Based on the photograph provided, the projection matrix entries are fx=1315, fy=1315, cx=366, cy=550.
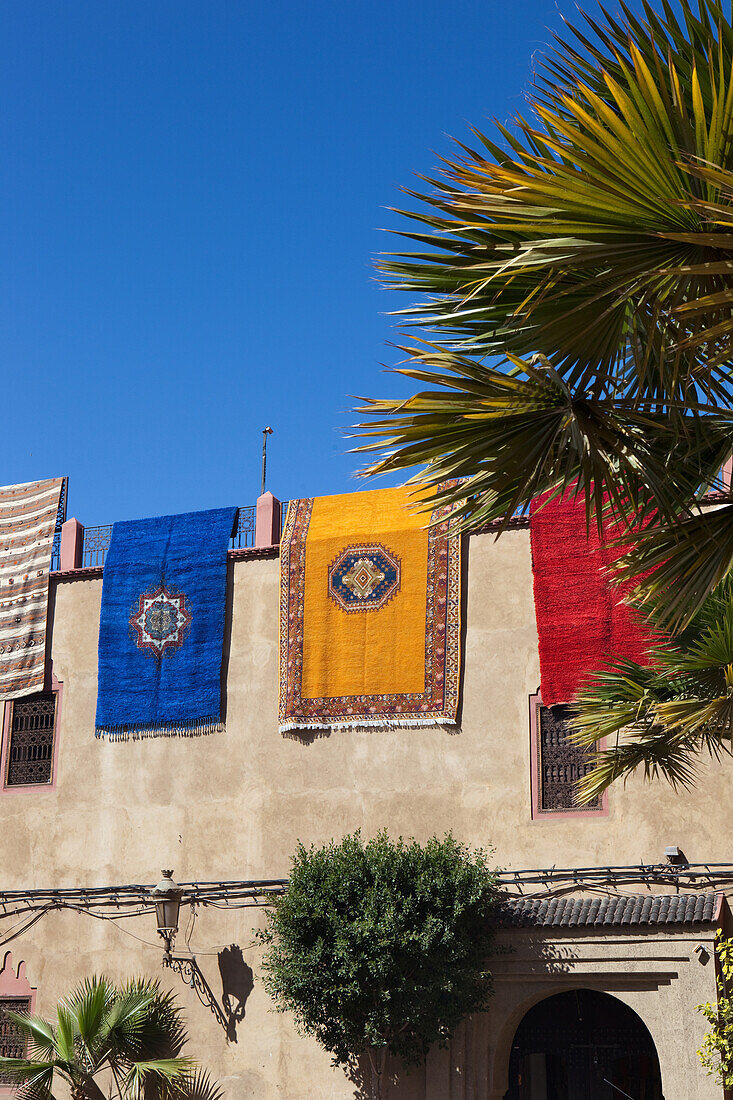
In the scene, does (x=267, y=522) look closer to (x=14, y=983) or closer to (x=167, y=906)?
(x=167, y=906)

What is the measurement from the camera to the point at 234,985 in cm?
1489

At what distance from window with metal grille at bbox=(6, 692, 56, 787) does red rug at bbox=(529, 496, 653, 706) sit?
6640 mm

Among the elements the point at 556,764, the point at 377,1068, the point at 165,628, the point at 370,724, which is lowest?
the point at 377,1068

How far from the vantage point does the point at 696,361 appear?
6355mm

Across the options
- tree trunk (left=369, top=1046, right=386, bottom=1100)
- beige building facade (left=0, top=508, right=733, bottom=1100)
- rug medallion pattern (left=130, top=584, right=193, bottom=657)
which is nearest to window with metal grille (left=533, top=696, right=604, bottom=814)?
beige building facade (left=0, top=508, right=733, bottom=1100)

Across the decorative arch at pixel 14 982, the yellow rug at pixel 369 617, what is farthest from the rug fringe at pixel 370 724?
the decorative arch at pixel 14 982

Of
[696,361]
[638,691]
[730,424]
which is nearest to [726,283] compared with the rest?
[696,361]

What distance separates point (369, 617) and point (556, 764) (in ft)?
9.12

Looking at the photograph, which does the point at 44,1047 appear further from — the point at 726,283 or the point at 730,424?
the point at 726,283

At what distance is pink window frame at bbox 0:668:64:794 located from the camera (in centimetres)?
1672

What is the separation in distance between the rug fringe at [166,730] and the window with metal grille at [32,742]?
81 centimetres

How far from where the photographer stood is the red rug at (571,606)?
13945 mm

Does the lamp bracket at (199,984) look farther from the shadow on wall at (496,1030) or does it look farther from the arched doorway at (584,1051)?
the arched doorway at (584,1051)

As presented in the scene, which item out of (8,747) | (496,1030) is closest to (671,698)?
(496,1030)
